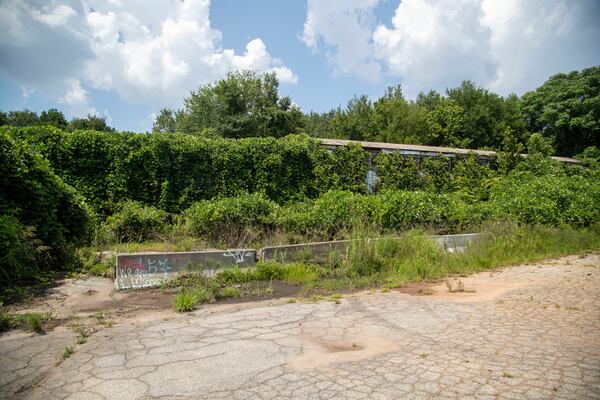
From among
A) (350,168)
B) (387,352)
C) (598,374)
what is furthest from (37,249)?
(350,168)

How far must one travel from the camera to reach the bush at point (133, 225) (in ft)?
38.5

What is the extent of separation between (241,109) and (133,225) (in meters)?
23.1

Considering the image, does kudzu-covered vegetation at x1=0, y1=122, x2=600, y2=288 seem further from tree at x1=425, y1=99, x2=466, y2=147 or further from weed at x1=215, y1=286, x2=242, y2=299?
tree at x1=425, y1=99, x2=466, y2=147

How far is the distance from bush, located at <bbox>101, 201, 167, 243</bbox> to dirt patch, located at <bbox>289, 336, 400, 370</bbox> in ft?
27.7

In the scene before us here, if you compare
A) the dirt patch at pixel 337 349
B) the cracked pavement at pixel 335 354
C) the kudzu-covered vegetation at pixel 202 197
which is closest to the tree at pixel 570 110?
the kudzu-covered vegetation at pixel 202 197

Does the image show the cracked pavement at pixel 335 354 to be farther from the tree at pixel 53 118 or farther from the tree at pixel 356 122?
the tree at pixel 53 118

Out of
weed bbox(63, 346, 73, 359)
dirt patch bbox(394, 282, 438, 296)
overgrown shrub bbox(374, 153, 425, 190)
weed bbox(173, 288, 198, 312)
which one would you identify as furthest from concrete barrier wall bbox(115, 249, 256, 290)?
overgrown shrub bbox(374, 153, 425, 190)

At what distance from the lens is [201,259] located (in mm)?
8742

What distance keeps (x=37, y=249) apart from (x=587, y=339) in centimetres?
891

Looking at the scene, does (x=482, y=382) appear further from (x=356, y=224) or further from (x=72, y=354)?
(x=356, y=224)

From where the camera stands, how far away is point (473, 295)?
696cm

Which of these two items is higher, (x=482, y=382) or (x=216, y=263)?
(x=216, y=263)

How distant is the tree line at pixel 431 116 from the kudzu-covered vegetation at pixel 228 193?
1738cm

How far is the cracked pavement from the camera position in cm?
352
